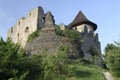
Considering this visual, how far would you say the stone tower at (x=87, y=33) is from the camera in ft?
148

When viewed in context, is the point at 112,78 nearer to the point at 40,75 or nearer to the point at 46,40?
the point at 40,75

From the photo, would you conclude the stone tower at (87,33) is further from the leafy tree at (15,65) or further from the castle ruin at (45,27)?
the leafy tree at (15,65)

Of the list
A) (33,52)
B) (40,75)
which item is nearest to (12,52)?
(40,75)

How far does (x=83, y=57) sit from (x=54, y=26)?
16.3ft

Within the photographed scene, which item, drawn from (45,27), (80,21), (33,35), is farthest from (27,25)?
(80,21)

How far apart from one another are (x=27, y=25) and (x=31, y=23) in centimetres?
85

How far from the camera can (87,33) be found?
46.6 m

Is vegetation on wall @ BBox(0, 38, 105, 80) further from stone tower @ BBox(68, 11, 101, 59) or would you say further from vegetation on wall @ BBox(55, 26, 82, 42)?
stone tower @ BBox(68, 11, 101, 59)

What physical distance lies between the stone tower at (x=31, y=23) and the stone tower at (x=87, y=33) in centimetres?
434

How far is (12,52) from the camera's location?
3164 cm

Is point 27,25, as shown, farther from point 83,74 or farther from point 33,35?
point 83,74

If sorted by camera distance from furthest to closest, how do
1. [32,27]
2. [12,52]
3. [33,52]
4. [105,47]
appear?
[105,47] < [32,27] < [33,52] < [12,52]

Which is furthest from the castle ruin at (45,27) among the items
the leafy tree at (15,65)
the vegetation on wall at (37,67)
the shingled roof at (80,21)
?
the leafy tree at (15,65)

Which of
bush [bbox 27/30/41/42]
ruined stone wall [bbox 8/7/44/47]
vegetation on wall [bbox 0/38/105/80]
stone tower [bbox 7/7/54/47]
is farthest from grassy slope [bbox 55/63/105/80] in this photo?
ruined stone wall [bbox 8/7/44/47]
